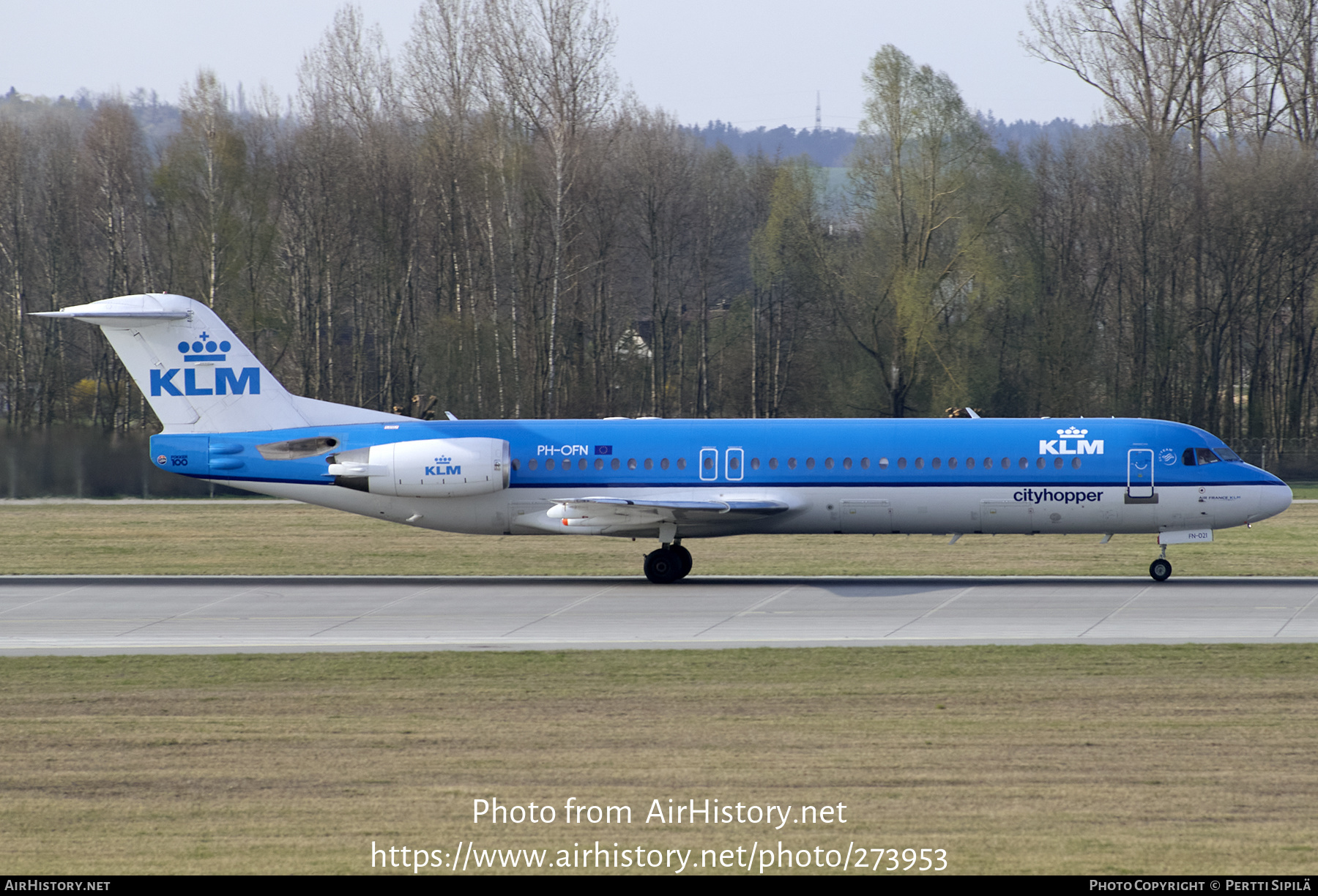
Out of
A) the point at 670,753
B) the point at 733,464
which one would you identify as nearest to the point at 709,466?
the point at 733,464

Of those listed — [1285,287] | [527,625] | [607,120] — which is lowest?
[527,625]

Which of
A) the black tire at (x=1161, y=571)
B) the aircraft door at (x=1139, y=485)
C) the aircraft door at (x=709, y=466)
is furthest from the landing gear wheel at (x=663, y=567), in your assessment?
the black tire at (x=1161, y=571)

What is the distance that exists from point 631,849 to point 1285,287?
197 feet

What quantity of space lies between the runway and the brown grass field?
4.34 ft

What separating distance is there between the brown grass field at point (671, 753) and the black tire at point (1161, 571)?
7.19 m

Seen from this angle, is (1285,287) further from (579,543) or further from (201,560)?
(201,560)

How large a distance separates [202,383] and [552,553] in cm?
947

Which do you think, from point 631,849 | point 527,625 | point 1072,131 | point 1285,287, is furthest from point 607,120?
point 631,849

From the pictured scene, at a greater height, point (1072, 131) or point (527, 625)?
point (1072, 131)

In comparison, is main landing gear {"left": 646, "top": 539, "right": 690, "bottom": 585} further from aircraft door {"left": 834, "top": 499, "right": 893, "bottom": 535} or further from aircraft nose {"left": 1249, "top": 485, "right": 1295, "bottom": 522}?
aircraft nose {"left": 1249, "top": 485, "right": 1295, "bottom": 522}

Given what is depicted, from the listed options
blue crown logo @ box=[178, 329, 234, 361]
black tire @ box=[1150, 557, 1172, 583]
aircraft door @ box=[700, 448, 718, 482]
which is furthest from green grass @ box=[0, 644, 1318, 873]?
blue crown logo @ box=[178, 329, 234, 361]

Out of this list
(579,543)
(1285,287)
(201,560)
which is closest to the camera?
(201,560)
